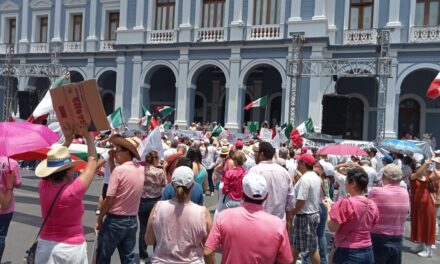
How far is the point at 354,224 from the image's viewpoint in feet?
15.1

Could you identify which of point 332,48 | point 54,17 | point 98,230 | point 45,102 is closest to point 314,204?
point 98,230

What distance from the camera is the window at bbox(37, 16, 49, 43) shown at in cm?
2903

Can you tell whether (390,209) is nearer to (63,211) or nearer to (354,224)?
(354,224)

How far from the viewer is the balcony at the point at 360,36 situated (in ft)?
70.2

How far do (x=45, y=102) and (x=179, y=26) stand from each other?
1663 centimetres

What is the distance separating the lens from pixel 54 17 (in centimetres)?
2834

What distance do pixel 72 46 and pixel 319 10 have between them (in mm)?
14726

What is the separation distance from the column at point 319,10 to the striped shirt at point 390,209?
54.8 feet

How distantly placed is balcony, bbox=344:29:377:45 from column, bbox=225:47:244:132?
16.6 ft

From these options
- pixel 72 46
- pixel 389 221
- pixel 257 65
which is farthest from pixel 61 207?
pixel 72 46

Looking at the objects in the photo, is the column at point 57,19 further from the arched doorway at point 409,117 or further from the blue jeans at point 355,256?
the blue jeans at point 355,256

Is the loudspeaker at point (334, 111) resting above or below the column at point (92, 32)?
below

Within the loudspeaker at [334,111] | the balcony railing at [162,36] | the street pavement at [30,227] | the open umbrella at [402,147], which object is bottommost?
the street pavement at [30,227]

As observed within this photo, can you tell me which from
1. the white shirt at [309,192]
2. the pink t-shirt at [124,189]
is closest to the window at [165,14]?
the white shirt at [309,192]
